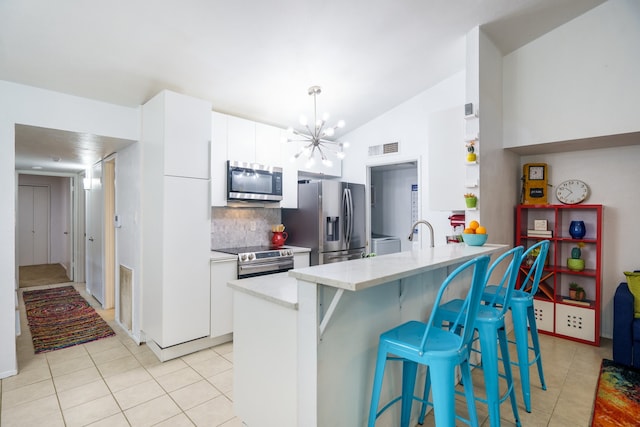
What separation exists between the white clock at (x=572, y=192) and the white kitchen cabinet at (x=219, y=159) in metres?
3.89

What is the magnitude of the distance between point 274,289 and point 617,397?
2711 millimetres

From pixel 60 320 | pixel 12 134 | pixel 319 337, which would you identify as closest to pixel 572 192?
pixel 319 337

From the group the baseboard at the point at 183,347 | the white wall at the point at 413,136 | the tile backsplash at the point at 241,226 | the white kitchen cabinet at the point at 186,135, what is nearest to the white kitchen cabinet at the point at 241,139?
the white kitchen cabinet at the point at 186,135

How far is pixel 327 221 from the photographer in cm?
→ 437

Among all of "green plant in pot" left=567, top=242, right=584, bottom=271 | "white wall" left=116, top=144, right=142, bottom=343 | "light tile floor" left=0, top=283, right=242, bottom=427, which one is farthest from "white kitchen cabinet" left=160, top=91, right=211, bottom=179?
"green plant in pot" left=567, top=242, right=584, bottom=271

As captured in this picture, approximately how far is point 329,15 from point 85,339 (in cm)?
406

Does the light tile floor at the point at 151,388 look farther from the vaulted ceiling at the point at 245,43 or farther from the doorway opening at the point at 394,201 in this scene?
the doorway opening at the point at 394,201

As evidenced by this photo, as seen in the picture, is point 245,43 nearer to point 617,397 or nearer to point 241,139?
point 241,139

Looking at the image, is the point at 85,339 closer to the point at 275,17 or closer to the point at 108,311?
the point at 108,311

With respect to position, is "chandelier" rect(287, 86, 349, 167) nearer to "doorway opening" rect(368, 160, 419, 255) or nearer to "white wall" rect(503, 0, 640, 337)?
"doorway opening" rect(368, 160, 419, 255)

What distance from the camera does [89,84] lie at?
2.98 m

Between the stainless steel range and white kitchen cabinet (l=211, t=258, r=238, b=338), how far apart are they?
0.28 ft

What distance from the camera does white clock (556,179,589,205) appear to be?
3719 mm

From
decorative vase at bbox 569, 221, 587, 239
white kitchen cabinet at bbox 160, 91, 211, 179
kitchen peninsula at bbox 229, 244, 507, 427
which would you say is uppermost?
white kitchen cabinet at bbox 160, 91, 211, 179
